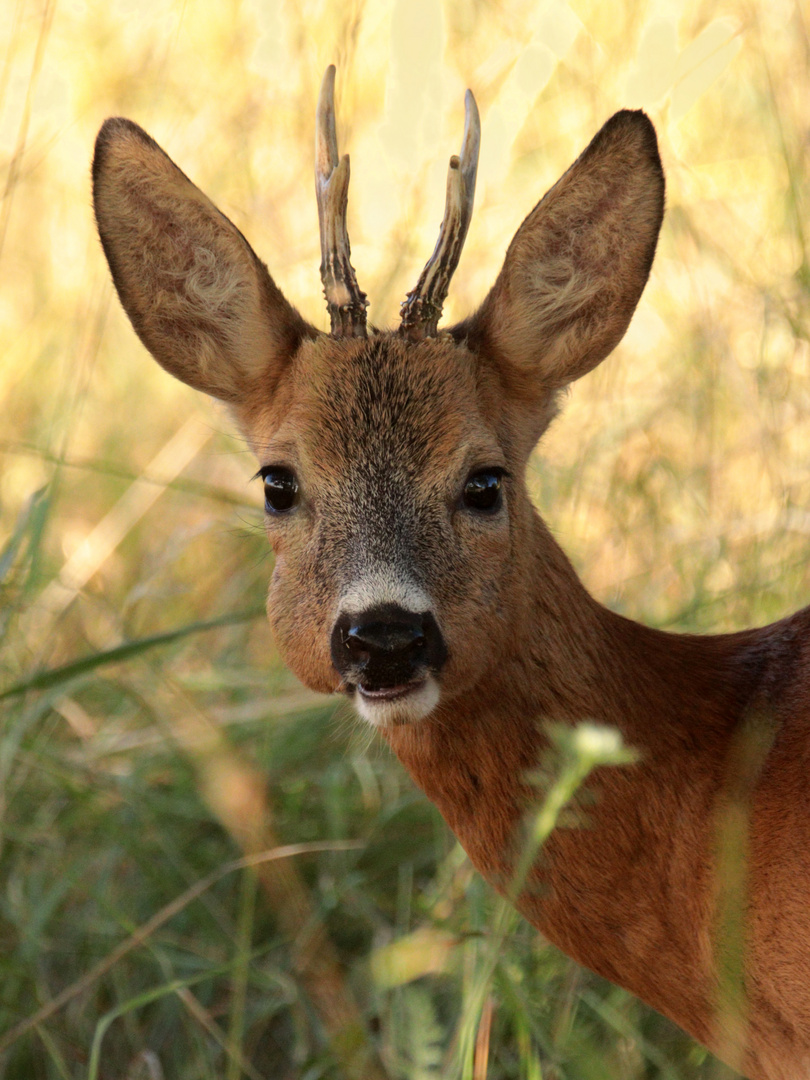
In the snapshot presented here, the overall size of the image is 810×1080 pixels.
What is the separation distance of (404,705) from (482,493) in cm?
53

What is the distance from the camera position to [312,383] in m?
3.05

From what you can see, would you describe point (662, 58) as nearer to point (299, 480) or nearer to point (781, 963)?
point (299, 480)

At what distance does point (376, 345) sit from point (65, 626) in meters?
2.38

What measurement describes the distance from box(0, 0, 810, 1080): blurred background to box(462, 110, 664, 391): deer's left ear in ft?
3.29

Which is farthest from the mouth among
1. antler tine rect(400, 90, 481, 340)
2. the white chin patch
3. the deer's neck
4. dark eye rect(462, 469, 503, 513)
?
antler tine rect(400, 90, 481, 340)

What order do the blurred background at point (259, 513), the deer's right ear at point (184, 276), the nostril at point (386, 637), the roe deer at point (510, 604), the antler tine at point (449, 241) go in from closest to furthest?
1. the nostril at point (386, 637)
2. the roe deer at point (510, 604)
3. the antler tine at point (449, 241)
4. the deer's right ear at point (184, 276)
5. the blurred background at point (259, 513)

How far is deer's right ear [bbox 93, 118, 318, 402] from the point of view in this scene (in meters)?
3.11

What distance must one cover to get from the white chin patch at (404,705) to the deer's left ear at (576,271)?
2.89ft

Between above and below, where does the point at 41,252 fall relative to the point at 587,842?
above

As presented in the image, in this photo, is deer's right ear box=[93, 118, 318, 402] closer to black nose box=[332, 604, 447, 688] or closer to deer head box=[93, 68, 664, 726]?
deer head box=[93, 68, 664, 726]

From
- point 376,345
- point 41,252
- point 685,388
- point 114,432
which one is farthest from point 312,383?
point 41,252

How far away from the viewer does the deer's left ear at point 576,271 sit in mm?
3008

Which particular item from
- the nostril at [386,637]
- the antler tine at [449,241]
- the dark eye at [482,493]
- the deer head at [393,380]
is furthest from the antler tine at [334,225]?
the nostril at [386,637]

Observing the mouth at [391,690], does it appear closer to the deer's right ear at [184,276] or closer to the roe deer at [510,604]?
the roe deer at [510,604]
